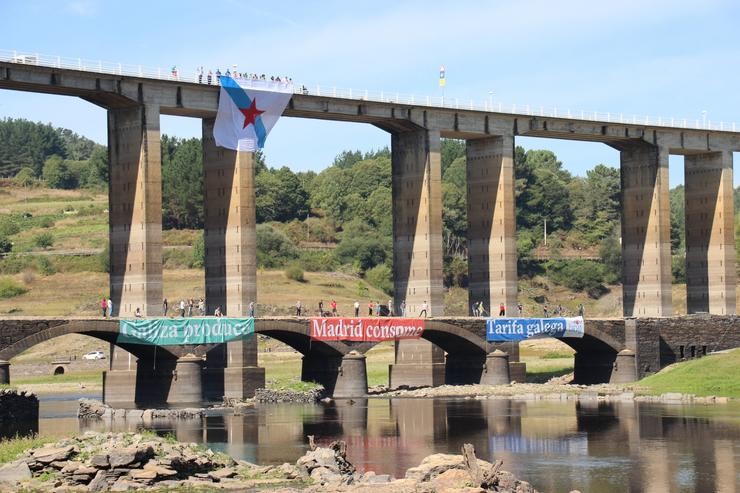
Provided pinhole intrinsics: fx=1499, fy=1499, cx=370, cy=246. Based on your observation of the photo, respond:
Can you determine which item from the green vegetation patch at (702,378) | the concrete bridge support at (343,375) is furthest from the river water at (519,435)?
the green vegetation patch at (702,378)

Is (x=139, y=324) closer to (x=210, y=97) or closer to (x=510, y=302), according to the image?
(x=210, y=97)

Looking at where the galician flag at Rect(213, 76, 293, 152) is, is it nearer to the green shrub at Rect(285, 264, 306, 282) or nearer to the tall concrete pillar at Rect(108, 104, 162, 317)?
the tall concrete pillar at Rect(108, 104, 162, 317)

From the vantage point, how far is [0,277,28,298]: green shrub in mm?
187375

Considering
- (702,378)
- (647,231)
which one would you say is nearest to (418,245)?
(702,378)

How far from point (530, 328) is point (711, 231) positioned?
101 feet

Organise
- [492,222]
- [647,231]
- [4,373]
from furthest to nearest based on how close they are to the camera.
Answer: [647,231], [492,222], [4,373]

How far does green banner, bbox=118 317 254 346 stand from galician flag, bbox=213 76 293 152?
14632 millimetres

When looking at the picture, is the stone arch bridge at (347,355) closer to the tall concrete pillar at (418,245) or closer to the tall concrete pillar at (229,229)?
the tall concrete pillar at (418,245)

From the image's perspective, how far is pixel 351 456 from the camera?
71375mm

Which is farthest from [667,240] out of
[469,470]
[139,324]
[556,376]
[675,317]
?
[469,470]

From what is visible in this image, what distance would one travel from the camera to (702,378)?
380 feet

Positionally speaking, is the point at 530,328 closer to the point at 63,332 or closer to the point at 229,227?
the point at 229,227

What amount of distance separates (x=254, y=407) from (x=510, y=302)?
33143 millimetres

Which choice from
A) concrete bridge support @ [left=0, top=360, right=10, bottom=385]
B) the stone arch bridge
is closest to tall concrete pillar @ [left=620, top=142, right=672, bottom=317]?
the stone arch bridge
